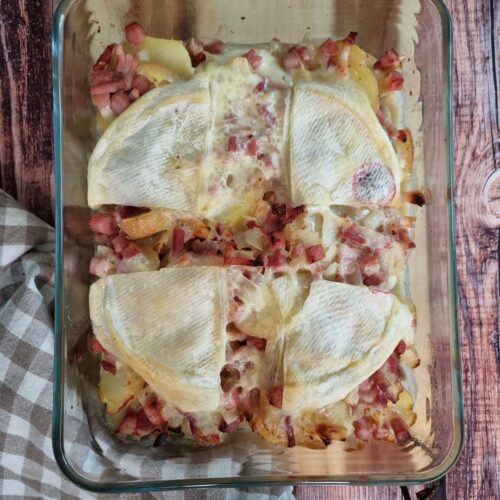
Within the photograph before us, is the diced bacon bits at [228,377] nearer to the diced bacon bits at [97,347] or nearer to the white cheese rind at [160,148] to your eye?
the diced bacon bits at [97,347]

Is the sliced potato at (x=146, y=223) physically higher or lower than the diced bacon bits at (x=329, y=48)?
lower

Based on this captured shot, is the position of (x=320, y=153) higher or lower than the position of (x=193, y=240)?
higher

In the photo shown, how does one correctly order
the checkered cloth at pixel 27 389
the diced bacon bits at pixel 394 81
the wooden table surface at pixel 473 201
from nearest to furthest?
→ the diced bacon bits at pixel 394 81
the checkered cloth at pixel 27 389
the wooden table surface at pixel 473 201

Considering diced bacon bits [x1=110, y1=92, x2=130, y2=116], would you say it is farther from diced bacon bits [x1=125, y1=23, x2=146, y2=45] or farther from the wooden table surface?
the wooden table surface

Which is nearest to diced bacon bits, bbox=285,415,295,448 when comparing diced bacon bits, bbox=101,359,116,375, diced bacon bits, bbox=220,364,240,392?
diced bacon bits, bbox=220,364,240,392

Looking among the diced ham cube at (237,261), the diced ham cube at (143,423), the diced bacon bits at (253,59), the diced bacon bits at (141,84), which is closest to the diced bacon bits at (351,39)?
the diced bacon bits at (253,59)

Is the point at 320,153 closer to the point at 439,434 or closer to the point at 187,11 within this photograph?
the point at 187,11

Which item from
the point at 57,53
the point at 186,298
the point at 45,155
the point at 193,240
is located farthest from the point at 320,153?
the point at 45,155
